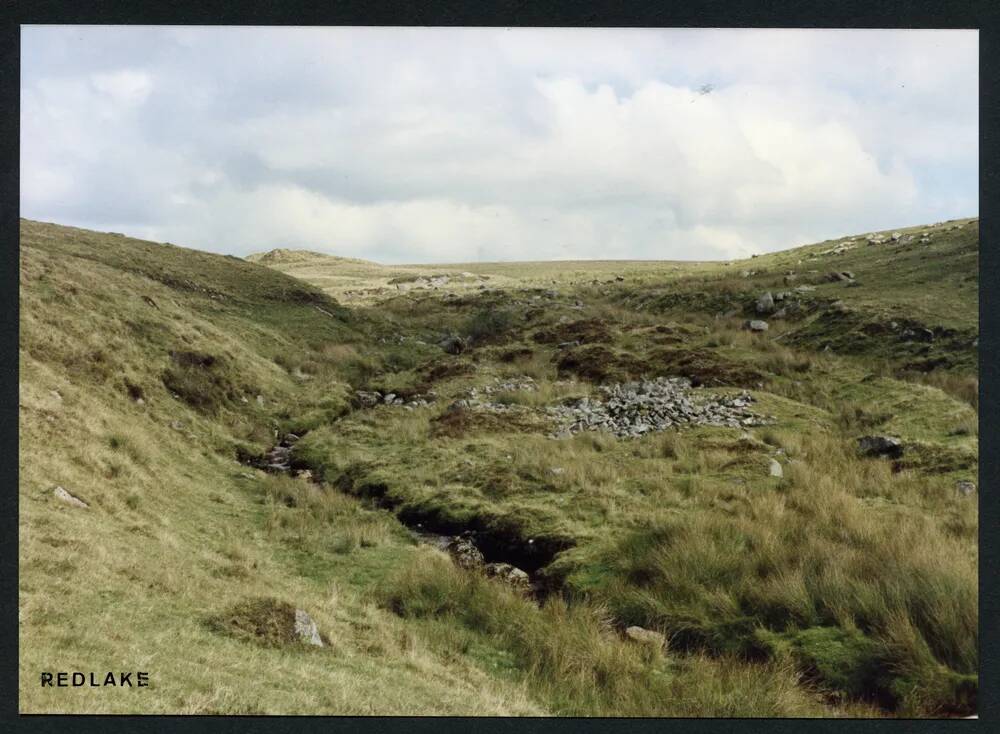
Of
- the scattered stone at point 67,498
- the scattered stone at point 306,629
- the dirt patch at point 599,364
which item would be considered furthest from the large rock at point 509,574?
the dirt patch at point 599,364

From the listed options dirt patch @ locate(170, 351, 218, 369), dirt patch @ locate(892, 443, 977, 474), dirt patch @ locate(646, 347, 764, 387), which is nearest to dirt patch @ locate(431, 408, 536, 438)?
dirt patch @ locate(646, 347, 764, 387)

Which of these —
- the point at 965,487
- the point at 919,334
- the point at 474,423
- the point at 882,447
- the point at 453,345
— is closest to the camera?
the point at 965,487

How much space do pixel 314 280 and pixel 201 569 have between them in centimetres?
8331

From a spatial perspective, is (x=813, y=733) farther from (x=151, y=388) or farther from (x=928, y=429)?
(x=151, y=388)

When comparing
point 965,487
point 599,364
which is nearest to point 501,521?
point 965,487

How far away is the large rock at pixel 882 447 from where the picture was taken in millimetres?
13469

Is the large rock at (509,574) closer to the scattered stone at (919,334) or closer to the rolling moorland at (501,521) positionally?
the rolling moorland at (501,521)

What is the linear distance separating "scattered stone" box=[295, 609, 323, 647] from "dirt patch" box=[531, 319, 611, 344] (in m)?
24.0

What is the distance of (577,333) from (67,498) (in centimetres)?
2643

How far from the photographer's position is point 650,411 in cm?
1827

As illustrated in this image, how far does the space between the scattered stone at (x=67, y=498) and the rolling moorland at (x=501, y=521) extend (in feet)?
0.11

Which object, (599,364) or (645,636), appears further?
(599,364)

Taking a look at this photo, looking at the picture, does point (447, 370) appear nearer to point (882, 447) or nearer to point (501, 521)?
point (501, 521)

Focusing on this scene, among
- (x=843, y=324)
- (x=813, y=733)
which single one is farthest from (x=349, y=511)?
(x=843, y=324)
